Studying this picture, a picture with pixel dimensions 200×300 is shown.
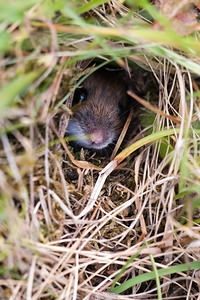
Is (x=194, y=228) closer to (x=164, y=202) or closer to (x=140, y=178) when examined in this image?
(x=164, y=202)

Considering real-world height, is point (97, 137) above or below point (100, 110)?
below

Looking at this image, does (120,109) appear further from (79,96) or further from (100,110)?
(79,96)

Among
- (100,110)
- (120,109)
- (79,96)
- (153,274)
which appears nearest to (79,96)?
(79,96)

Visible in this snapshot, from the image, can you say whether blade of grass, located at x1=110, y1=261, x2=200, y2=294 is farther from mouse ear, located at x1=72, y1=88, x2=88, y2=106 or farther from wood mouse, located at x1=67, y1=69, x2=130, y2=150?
mouse ear, located at x1=72, y1=88, x2=88, y2=106

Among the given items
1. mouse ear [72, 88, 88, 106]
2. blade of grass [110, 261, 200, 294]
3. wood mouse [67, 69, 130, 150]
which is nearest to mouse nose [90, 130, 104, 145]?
wood mouse [67, 69, 130, 150]

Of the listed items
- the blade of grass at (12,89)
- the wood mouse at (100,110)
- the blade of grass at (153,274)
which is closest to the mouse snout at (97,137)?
the wood mouse at (100,110)

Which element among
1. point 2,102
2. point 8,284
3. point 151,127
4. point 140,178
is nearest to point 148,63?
point 151,127
